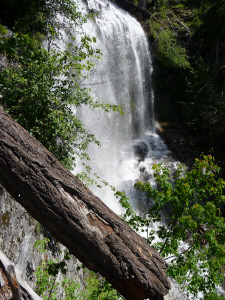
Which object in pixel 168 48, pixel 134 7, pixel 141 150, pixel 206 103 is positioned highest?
pixel 134 7

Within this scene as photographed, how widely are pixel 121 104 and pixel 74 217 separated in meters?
11.3

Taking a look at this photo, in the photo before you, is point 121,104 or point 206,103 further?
point 121,104

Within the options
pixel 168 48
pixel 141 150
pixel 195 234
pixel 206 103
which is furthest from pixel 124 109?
pixel 195 234

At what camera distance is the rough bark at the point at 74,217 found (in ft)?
6.44

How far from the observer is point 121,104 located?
12867mm

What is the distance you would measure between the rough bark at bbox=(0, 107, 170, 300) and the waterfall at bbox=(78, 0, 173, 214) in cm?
678

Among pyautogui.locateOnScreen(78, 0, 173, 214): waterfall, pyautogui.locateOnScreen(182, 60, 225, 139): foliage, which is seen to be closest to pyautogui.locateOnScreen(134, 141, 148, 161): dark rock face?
pyautogui.locateOnScreen(78, 0, 173, 214): waterfall

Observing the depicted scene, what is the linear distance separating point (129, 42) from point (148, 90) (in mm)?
2830

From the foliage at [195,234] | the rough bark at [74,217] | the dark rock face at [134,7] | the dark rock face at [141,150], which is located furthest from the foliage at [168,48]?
the rough bark at [74,217]

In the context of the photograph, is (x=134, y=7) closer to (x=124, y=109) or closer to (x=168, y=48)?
(x=168, y=48)

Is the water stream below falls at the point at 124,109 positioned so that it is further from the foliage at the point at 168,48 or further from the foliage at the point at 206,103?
the foliage at the point at 206,103

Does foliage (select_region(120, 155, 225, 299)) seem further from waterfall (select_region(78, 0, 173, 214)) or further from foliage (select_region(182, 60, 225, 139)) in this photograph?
foliage (select_region(182, 60, 225, 139))

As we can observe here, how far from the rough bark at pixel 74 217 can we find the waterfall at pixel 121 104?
678 centimetres

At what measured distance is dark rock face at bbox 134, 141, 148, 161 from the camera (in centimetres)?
1151
